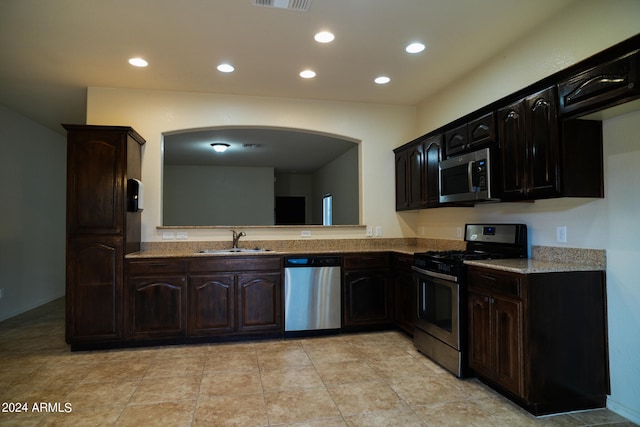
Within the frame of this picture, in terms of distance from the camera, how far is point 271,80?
3.94 m

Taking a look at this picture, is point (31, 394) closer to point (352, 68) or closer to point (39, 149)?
point (352, 68)

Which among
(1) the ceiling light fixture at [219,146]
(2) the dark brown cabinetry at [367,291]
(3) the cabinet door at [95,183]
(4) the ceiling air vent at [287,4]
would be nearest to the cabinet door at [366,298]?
(2) the dark brown cabinetry at [367,291]

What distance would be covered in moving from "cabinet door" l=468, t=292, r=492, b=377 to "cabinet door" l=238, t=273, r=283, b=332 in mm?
1872

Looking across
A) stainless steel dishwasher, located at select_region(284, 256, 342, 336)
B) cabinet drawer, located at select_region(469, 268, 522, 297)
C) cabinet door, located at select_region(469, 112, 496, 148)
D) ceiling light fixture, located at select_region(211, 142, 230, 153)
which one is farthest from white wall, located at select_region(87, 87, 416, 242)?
ceiling light fixture, located at select_region(211, 142, 230, 153)

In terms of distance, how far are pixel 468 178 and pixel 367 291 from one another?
1634mm

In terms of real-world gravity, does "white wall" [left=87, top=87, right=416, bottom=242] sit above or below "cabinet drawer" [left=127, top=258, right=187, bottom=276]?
above

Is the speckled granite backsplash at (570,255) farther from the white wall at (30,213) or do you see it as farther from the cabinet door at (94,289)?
the white wall at (30,213)

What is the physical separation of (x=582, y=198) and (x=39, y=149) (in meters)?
6.60

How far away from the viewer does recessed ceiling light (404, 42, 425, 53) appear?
3197 mm

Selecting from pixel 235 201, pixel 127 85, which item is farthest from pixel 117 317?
pixel 235 201

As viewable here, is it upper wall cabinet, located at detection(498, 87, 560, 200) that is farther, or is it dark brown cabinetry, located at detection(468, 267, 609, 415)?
Answer: upper wall cabinet, located at detection(498, 87, 560, 200)

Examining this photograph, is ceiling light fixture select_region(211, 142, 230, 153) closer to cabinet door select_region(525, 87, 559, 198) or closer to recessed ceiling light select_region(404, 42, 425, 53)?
recessed ceiling light select_region(404, 42, 425, 53)

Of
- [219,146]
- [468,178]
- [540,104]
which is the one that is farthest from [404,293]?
[219,146]

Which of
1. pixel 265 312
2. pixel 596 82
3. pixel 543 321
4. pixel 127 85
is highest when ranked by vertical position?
pixel 127 85
